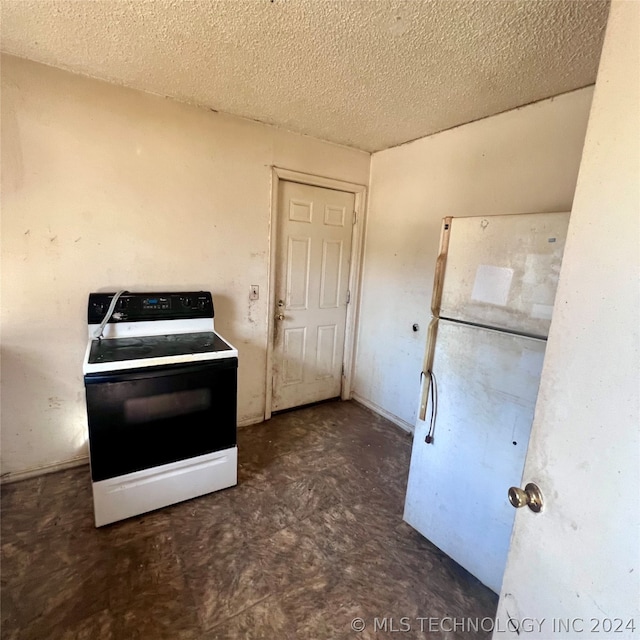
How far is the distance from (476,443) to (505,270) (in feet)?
2.54

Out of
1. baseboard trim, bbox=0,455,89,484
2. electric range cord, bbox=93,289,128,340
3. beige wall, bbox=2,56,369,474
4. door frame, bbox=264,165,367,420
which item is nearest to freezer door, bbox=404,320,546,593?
door frame, bbox=264,165,367,420

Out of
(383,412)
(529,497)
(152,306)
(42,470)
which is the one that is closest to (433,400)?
(529,497)

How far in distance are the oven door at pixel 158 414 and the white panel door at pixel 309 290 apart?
1.02 meters

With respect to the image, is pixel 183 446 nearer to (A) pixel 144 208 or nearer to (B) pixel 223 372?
(B) pixel 223 372

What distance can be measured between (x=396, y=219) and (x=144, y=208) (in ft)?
6.16

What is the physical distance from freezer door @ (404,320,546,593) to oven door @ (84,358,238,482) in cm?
111

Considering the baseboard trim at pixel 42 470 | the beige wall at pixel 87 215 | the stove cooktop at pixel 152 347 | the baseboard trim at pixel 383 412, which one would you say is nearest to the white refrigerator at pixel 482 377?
the baseboard trim at pixel 383 412

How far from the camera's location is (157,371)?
1.80 m

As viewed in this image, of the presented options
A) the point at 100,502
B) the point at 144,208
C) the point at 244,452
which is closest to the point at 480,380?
the point at 244,452

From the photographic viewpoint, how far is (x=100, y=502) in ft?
5.81

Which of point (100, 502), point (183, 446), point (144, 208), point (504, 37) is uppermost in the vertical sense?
point (504, 37)

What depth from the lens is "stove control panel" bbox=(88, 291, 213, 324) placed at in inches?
82.0

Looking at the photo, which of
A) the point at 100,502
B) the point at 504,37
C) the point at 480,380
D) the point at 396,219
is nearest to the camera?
the point at 504,37

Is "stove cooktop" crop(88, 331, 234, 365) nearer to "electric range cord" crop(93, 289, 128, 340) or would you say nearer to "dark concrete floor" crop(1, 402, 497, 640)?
"electric range cord" crop(93, 289, 128, 340)
